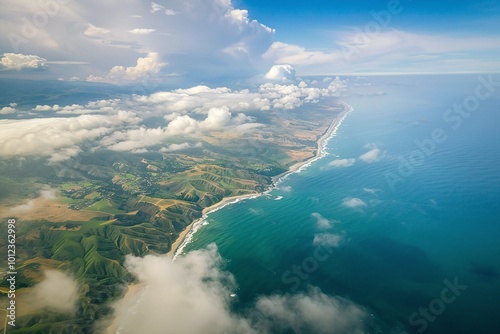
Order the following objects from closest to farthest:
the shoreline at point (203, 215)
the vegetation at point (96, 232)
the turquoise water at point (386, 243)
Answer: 1. the turquoise water at point (386, 243)
2. the vegetation at point (96, 232)
3. the shoreline at point (203, 215)

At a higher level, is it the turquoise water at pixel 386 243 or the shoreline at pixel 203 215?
the turquoise water at pixel 386 243

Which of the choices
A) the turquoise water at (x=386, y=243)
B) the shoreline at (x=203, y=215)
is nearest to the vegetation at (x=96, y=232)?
the shoreline at (x=203, y=215)

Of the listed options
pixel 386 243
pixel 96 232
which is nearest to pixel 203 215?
pixel 96 232

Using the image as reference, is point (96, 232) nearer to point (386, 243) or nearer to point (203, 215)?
point (203, 215)

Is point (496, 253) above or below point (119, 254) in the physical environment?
above

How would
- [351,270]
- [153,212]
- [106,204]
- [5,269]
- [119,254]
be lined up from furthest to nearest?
[106,204], [153,212], [119,254], [5,269], [351,270]

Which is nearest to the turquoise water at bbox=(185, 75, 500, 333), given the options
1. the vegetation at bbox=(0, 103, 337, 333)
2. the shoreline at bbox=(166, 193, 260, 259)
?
the shoreline at bbox=(166, 193, 260, 259)

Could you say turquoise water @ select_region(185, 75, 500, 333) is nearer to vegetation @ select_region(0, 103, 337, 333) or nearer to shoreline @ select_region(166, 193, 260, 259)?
shoreline @ select_region(166, 193, 260, 259)

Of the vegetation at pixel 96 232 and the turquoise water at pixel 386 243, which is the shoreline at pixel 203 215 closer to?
the vegetation at pixel 96 232

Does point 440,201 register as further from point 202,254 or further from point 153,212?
point 153,212

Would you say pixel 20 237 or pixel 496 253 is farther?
pixel 20 237

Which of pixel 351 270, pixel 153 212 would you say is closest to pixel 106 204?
pixel 153 212
